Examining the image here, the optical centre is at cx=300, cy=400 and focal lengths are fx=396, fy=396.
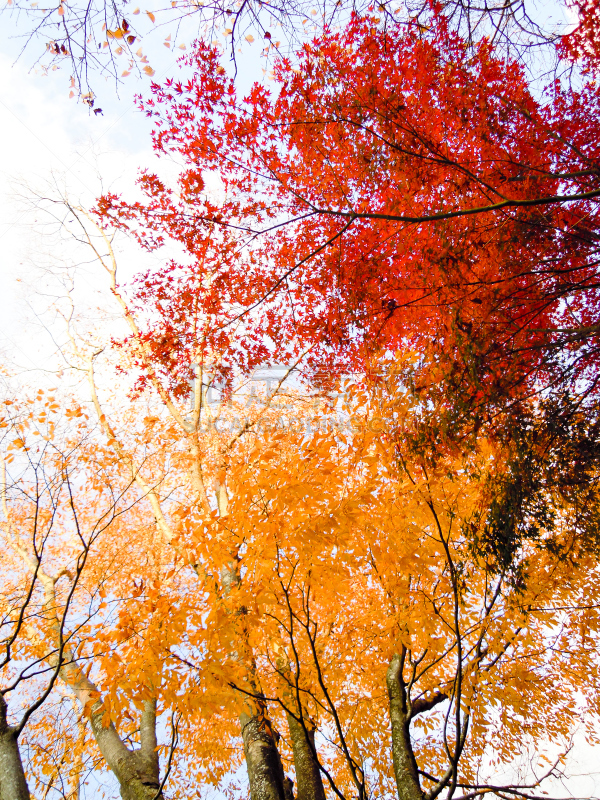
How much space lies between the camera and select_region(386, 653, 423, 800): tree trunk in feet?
14.7

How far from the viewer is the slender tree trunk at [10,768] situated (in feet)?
10.1

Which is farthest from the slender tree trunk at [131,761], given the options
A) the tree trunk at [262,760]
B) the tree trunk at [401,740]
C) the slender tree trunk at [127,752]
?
the tree trunk at [401,740]

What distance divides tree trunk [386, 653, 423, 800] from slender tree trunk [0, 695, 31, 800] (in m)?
3.83

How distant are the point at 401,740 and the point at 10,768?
4182 mm

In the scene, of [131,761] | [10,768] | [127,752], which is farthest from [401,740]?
[10,768]

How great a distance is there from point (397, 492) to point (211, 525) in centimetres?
234

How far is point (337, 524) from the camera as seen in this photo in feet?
12.8

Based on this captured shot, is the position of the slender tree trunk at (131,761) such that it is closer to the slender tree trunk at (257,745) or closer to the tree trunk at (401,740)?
the slender tree trunk at (257,745)

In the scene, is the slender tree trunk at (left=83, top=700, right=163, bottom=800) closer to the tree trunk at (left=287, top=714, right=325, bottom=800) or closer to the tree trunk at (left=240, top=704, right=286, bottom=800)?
the tree trunk at (left=240, top=704, right=286, bottom=800)

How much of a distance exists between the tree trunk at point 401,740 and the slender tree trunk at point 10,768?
3825 mm

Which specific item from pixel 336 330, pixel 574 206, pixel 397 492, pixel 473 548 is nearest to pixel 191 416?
pixel 336 330

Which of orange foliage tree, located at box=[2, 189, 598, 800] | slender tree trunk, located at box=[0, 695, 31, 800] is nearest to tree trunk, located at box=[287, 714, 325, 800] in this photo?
orange foliage tree, located at box=[2, 189, 598, 800]

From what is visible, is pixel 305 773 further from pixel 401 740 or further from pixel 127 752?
pixel 127 752

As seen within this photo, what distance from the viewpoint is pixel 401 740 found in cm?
492
